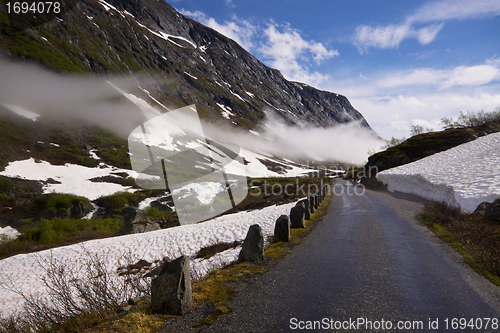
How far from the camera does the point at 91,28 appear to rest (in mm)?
148250

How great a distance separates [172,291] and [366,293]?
379 cm

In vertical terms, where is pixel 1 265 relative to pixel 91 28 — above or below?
below

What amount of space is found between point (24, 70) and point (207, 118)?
3574 inches

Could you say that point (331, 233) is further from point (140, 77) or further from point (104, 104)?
→ point (140, 77)

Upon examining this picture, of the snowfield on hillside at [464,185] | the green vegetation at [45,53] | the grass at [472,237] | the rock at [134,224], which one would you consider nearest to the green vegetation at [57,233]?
the rock at [134,224]

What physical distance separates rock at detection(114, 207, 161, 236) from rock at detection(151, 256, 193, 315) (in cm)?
2209

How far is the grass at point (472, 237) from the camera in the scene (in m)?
5.91

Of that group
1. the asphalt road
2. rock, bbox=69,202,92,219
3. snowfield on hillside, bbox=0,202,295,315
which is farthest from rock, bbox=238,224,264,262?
rock, bbox=69,202,92,219

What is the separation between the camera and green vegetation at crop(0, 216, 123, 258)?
891 inches

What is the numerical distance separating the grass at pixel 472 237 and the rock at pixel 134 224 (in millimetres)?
24311

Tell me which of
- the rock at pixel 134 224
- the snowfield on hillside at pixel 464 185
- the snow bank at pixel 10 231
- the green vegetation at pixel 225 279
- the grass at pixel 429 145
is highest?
the grass at pixel 429 145

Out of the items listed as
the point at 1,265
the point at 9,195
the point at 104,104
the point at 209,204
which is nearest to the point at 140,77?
the point at 104,104

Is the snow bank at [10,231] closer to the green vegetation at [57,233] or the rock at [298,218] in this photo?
the green vegetation at [57,233]

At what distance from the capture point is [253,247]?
707 cm
